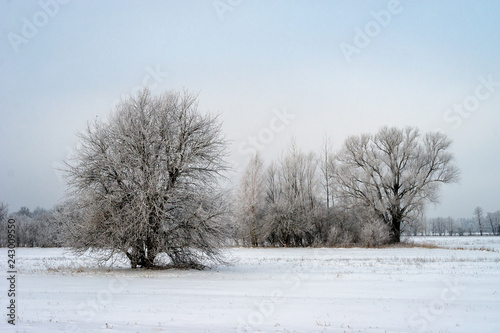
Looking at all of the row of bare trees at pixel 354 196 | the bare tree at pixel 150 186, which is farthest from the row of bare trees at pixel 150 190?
the row of bare trees at pixel 354 196

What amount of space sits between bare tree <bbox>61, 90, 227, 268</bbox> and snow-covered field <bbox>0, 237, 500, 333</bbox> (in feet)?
5.84

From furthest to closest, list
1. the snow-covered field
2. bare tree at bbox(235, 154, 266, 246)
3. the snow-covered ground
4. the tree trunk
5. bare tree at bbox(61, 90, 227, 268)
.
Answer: bare tree at bbox(235, 154, 266, 246) < the tree trunk < the snow-covered ground < bare tree at bbox(61, 90, 227, 268) < the snow-covered field

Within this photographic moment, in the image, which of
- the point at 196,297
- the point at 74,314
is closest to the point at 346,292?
the point at 196,297

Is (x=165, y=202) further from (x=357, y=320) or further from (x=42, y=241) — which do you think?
(x=42, y=241)

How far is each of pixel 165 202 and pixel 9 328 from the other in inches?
487

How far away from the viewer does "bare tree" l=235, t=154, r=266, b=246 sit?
56.4 meters

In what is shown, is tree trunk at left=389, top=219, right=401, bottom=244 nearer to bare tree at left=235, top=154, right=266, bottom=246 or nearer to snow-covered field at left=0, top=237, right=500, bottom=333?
bare tree at left=235, top=154, right=266, bottom=246

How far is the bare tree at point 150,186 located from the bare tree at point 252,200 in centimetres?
3278

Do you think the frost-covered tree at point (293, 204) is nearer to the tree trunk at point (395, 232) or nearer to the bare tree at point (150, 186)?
the tree trunk at point (395, 232)

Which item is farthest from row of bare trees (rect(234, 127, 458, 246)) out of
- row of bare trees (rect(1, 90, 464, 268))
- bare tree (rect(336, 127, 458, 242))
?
row of bare trees (rect(1, 90, 464, 268))

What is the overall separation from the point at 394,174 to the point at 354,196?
227 inches

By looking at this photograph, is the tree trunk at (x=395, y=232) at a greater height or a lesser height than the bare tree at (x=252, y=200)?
lesser

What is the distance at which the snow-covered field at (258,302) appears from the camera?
33.4 ft

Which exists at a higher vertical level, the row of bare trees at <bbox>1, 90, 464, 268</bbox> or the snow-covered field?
the row of bare trees at <bbox>1, 90, 464, 268</bbox>
